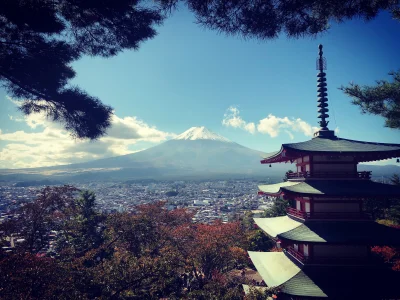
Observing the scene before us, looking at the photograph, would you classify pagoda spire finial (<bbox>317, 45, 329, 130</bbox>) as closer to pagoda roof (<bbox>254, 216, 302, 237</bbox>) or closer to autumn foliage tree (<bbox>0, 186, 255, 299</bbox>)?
pagoda roof (<bbox>254, 216, 302, 237</bbox>)

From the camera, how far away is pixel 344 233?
27.9 ft

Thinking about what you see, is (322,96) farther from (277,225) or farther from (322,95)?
(277,225)

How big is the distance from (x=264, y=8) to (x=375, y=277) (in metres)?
9.42

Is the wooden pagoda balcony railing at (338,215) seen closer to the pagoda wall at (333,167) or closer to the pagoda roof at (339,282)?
the pagoda wall at (333,167)

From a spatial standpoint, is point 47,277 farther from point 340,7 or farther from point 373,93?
point 373,93

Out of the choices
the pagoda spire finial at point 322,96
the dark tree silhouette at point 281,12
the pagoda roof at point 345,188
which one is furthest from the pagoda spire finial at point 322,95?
the dark tree silhouette at point 281,12

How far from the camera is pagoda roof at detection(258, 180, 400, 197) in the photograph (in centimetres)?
841

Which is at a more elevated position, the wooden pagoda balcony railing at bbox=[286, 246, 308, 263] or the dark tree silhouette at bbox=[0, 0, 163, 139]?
the dark tree silhouette at bbox=[0, 0, 163, 139]

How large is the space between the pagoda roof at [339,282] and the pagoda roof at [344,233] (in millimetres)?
1319

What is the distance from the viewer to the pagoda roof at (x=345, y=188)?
841cm

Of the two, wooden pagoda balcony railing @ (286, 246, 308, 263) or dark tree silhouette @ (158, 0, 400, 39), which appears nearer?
dark tree silhouette @ (158, 0, 400, 39)

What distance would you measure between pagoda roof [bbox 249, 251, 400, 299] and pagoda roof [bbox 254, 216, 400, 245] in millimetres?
1319

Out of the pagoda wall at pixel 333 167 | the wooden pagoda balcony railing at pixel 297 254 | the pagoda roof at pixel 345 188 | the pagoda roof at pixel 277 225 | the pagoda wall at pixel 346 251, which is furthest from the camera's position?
the pagoda roof at pixel 277 225

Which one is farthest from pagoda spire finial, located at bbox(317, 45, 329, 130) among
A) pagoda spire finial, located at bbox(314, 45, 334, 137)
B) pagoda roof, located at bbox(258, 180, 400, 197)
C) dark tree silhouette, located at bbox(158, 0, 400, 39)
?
dark tree silhouette, located at bbox(158, 0, 400, 39)
